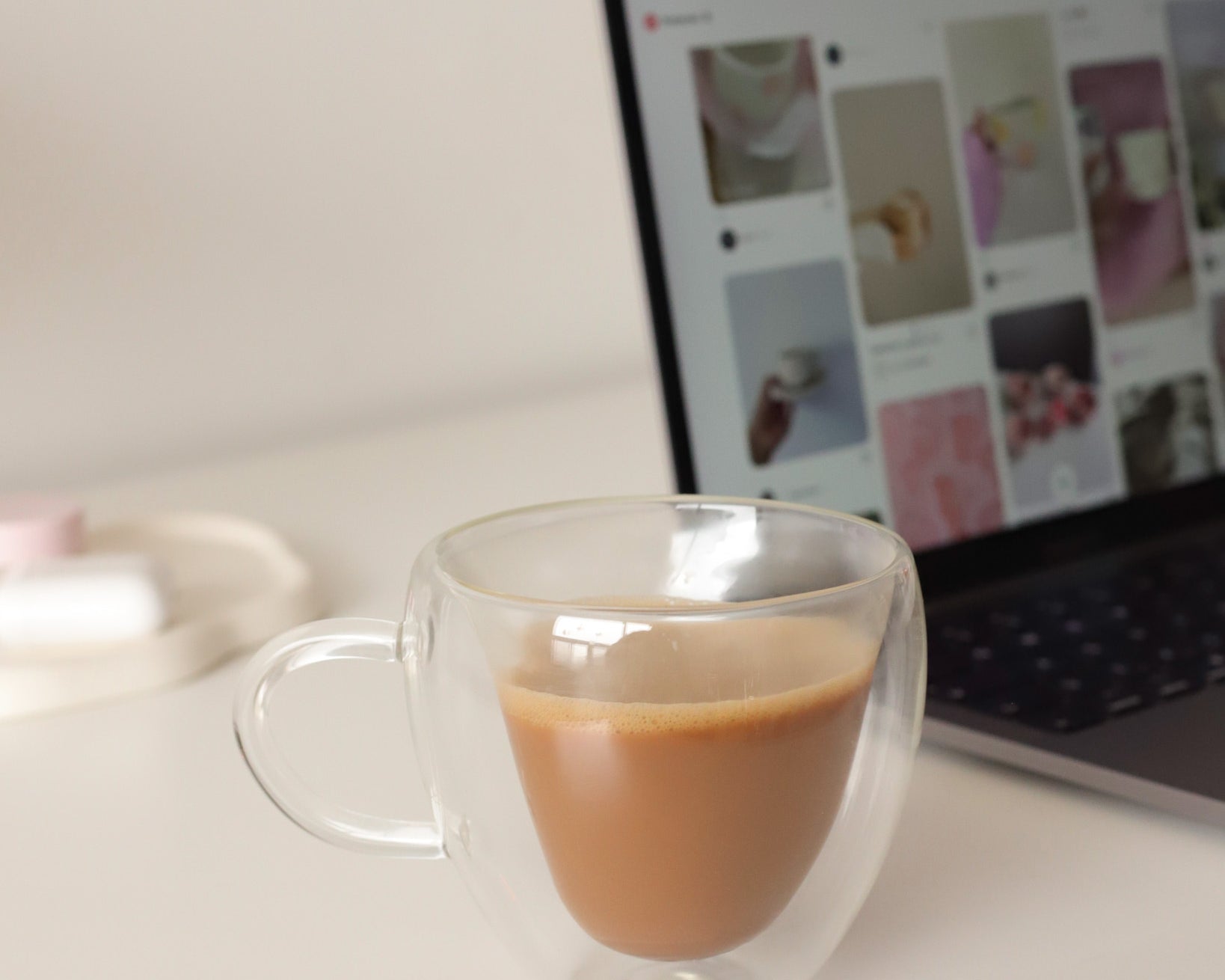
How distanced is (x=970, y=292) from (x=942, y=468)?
7cm

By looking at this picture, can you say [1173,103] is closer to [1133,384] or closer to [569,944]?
[1133,384]

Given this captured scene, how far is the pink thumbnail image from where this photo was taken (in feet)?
1.67

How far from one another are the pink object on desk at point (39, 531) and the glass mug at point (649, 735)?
12.8 inches

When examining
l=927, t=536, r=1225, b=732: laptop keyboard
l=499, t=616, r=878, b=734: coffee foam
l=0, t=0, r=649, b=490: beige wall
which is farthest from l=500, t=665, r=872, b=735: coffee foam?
l=0, t=0, r=649, b=490: beige wall

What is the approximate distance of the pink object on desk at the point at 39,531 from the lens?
1.77 ft

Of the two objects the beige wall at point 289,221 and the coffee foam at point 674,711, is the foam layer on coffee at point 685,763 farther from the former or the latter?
the beige wall at point 289,221

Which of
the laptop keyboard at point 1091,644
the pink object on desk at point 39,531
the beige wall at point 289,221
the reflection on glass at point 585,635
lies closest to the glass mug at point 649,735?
the reflection on glass at point 585,635

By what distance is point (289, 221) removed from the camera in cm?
85

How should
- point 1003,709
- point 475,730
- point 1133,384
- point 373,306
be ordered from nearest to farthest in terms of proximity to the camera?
point 475,730
point 1003,709
point 1133,384
point 373,306

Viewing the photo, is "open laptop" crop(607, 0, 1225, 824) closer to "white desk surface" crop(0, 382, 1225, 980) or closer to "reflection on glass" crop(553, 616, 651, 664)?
"white desk surface" crop(0, 382, 1225, 980)

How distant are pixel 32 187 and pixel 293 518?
27 centimetres

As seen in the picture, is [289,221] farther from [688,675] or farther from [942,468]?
[688,675]

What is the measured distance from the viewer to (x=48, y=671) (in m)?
0.45

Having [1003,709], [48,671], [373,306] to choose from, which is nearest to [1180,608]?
[1003,709]
